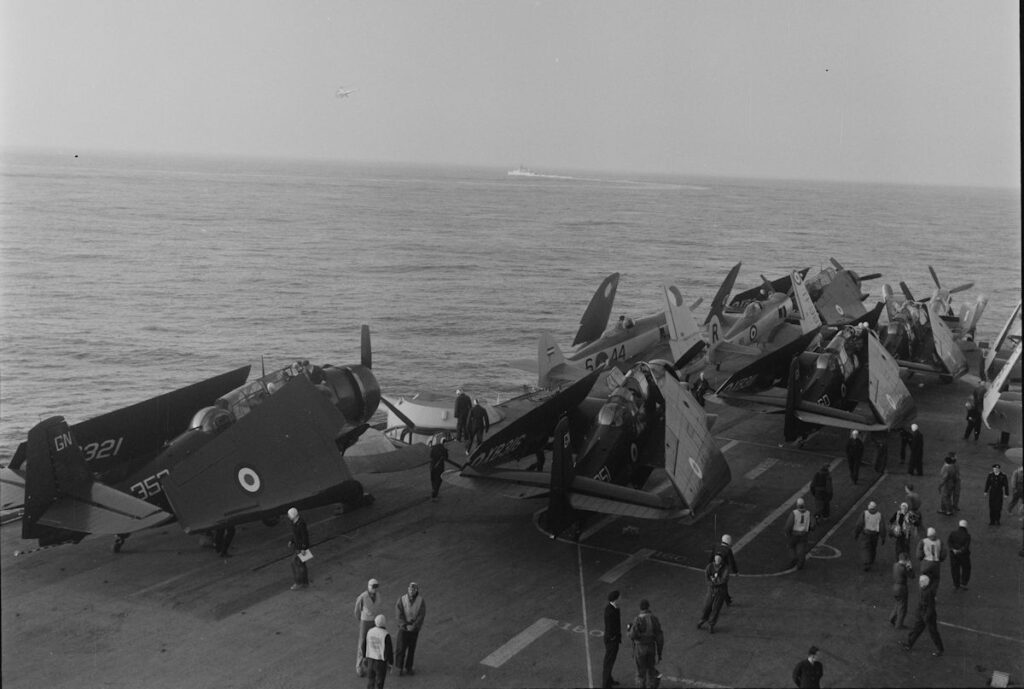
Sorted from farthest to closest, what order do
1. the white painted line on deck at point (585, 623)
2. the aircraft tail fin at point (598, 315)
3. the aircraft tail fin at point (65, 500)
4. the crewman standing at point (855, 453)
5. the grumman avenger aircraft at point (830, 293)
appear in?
the grumman avenger aircraft at point (830, 293) < the aircraft tail fin at point (598, 315) < the crewman standing at point (855, 453) < the aircraft tail fin at point (65, 500) < the white painted line on deck at point (585, 623)

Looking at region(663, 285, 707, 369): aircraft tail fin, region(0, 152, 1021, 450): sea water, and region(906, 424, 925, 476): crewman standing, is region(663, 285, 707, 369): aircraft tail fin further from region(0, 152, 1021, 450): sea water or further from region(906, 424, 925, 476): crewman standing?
region(0, 152, 1021, 450): sea water

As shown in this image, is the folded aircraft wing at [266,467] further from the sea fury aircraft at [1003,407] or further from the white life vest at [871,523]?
the sea fury aircraft at [1003,407]

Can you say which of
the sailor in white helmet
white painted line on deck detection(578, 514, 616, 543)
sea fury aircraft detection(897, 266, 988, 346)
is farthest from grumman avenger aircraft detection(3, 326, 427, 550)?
sea fury aircraft detection(897, 266, 988, 346)

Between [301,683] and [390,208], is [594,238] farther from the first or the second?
[301,683]

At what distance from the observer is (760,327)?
33438 mm

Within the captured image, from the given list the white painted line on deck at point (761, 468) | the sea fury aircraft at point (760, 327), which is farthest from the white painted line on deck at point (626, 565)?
the sea fury aircraft at point (760, 327)

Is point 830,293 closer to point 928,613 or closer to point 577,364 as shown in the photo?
point 577,364

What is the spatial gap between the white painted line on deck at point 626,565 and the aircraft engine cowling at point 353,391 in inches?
314

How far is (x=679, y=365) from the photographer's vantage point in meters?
23.2

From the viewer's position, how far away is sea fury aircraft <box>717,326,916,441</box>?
2186 cm

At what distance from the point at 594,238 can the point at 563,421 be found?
320 ft

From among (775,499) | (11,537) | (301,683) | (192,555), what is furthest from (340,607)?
(775,499)

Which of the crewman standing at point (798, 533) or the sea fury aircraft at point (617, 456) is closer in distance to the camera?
the crewman standing at point (798, 533)

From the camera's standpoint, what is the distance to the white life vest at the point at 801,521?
15508 millimetres
